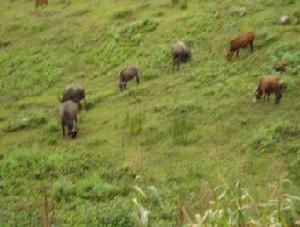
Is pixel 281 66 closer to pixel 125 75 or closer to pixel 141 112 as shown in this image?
pixel 141 112

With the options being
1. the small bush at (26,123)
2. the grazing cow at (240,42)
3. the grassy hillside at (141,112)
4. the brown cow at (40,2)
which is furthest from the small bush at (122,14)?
the small bush at (26,123)

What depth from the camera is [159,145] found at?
13.2 metres

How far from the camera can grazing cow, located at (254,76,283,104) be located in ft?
45.2

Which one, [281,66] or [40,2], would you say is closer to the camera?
[281,66]

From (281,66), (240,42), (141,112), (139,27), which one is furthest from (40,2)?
(281,66)

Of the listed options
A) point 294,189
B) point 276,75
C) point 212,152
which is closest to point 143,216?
point 294,189

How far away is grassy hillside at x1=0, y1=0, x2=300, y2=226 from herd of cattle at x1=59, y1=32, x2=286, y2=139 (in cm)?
24

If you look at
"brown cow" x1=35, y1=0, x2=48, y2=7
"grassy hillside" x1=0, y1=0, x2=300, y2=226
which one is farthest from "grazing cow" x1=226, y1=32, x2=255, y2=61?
"brown cow" x1=35, y1=0, x2=48, y2=7

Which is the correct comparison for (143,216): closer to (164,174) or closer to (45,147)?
(164,174)

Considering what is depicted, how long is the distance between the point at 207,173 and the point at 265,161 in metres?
1.19

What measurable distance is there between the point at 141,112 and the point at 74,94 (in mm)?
2325

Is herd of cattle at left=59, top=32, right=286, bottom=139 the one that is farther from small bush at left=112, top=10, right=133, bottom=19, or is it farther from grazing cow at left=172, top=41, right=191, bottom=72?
small bush at left=112, top=10, right=133, bottom=19

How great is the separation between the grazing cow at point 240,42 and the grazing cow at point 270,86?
2724 millimetres

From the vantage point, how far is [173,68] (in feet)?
56.6
